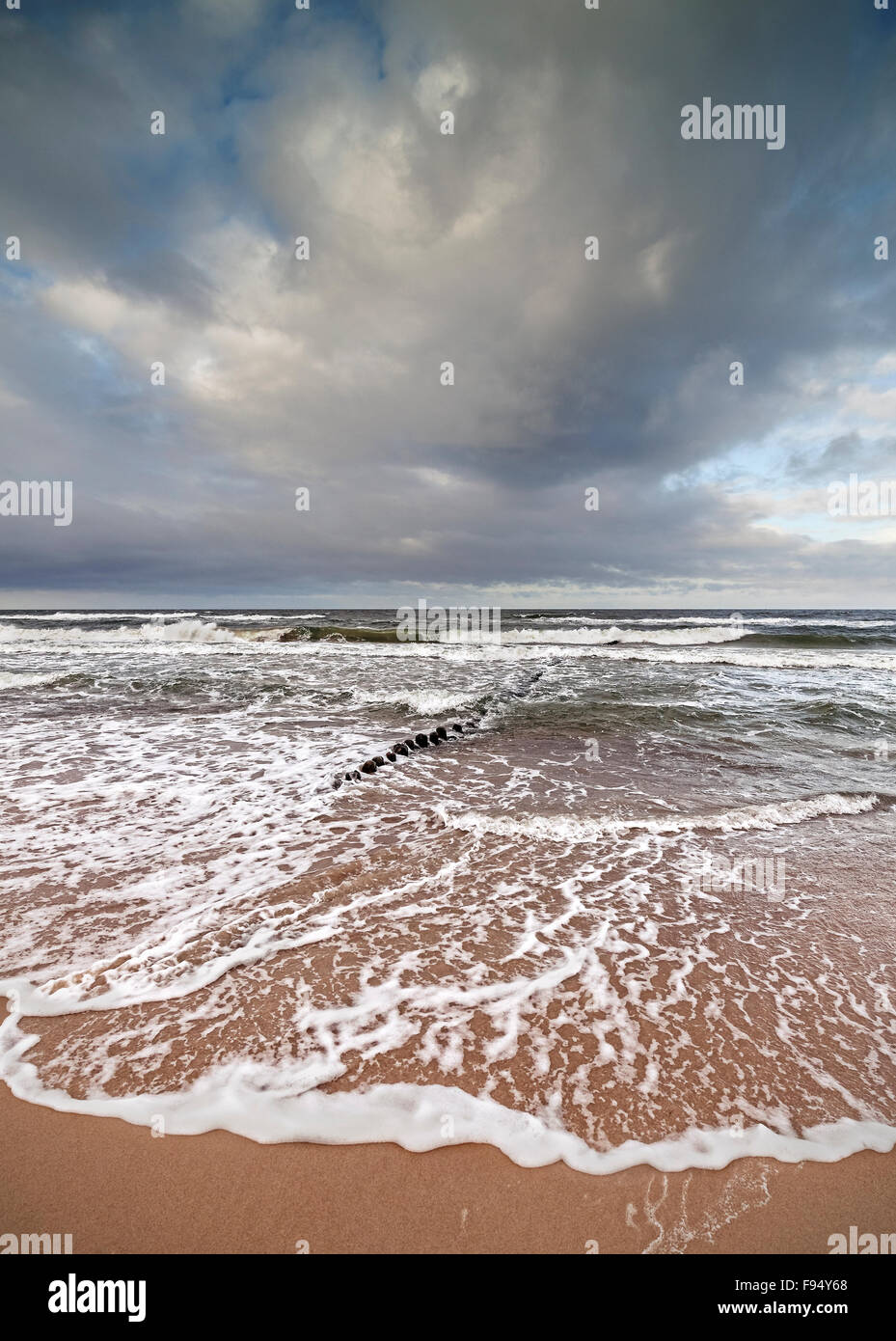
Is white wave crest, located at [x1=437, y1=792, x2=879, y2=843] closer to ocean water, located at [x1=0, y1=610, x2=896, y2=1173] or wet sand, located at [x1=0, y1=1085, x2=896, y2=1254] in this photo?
ocean water, located at [x1=0, y1=610, x2=896, y2=1173]

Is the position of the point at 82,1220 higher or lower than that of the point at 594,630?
lower

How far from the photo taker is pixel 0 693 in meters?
14.7

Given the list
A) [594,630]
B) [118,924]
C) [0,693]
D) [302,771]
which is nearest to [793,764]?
[302,771]

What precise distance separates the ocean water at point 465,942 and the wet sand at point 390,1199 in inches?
3.6

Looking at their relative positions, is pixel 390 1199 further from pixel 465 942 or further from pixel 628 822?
pixel 628 822

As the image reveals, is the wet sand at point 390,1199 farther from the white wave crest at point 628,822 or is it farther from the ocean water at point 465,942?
the white wave crest at point 628,822

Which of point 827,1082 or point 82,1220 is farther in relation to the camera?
point 827,1082

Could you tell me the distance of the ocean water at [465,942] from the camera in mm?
2459

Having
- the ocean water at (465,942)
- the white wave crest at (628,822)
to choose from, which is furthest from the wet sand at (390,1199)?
the white wave crest at (628,822)

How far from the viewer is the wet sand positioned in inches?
76.4

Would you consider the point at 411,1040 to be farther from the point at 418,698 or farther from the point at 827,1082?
the point at 418,698

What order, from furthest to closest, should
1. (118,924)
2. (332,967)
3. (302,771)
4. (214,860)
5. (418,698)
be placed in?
(418,698) < (302,771) < (214,860) < (118,924) < (332,967)
